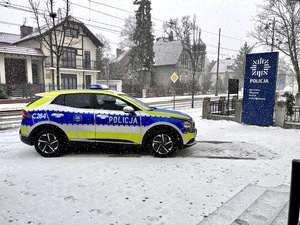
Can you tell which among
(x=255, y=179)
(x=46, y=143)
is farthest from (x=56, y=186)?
(x=255, y=179)

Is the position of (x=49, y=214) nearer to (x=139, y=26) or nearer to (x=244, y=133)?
(x=244, y=133)

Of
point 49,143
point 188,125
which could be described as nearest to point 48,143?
point 49,143

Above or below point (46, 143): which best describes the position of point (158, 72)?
above

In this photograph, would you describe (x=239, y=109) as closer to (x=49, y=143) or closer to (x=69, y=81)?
(x=49, y=143)

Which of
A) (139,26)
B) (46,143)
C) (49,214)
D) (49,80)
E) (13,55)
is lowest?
(49,214)

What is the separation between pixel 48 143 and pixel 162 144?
272 centimetres

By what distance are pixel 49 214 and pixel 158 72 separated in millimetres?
47721

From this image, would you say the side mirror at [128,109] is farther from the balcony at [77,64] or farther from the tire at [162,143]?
the balcony at [77,64]

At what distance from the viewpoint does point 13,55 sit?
85.3 ft

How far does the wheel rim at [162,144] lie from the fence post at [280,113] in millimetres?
6245

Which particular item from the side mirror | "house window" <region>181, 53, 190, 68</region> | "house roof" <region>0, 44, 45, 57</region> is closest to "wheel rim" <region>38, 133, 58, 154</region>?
the side mirror

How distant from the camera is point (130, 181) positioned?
13.6 ft

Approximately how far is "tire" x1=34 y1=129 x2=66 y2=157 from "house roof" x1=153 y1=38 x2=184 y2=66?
42854mm

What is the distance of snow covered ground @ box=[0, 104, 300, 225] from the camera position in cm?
308
